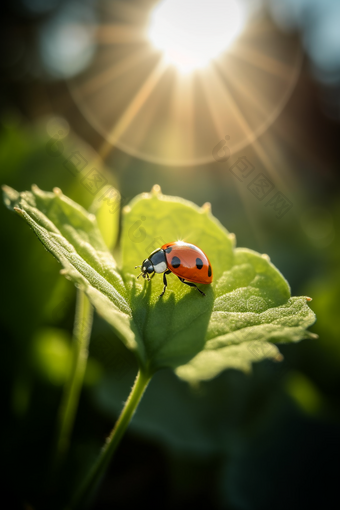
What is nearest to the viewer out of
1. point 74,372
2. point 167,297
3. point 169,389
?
point 167,297

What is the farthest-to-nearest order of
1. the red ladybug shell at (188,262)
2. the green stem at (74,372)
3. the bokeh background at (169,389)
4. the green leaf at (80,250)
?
1. the bokeh background at (169,389)
2. the green stem at (74,372)
3. the red ladybug shell at (188,262)
4. the green leaf at (80,250)

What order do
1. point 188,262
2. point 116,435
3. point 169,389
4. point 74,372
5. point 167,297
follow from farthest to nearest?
point 169,389
point 74,372
point 188,262
point 167,297
point 116,435

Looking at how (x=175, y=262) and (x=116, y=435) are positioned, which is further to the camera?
(x=175, y=262)

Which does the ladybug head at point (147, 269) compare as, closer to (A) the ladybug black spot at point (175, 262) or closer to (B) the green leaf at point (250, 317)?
(A) the ladybug black spot at point (175, 262)

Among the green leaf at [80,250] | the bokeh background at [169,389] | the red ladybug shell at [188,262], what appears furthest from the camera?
the bokeh background at [169,389]

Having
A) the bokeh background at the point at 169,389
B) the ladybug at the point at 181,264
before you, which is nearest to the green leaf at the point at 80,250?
the ladybug at the point at 181,264

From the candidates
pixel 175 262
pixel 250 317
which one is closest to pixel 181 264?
pixel 175 262

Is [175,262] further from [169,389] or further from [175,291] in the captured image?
[169,389]
